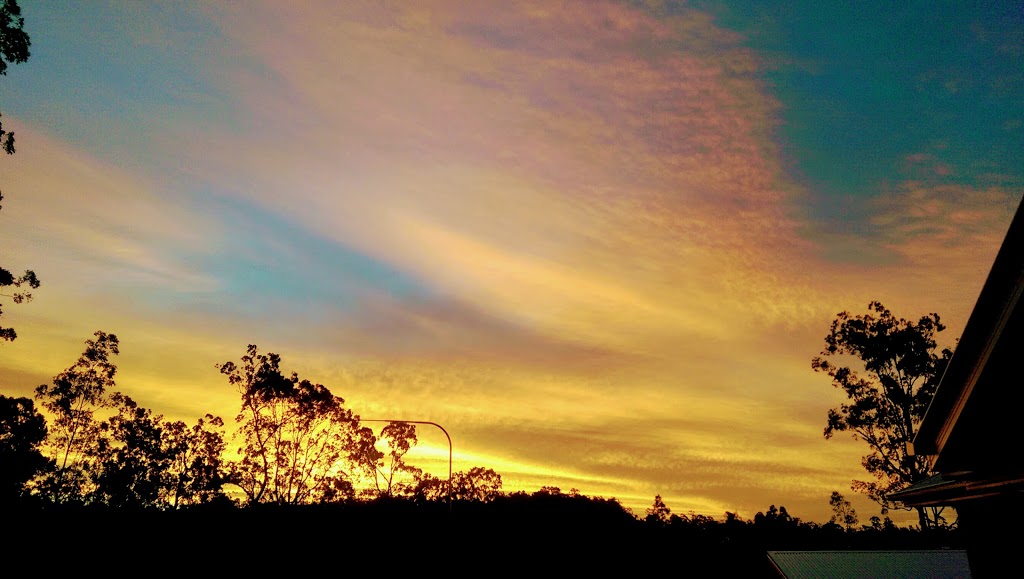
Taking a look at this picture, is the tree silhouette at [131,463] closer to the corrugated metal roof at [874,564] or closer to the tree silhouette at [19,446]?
the tree silhouette at [19,446]

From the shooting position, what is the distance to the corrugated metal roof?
20453 millimetres

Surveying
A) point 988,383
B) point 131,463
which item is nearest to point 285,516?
point 131,463

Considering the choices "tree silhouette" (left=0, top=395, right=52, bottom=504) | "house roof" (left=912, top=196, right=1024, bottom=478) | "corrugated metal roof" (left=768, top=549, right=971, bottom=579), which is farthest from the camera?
"tree silhouette" (left=0, top=395, right=52, bottom=504)

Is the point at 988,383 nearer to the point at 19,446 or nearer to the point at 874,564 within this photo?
the point at 874,564

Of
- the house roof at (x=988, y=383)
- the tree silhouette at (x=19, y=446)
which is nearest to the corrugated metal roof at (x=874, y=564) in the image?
the house roof at (x=988, y=383)

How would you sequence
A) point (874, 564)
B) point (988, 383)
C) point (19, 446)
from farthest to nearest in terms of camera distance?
point (19, 446), point (874, 564), point (988, 383)

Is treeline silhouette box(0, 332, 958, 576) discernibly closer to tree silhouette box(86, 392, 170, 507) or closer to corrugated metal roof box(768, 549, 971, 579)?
tree silhouette box(86, 392, 170, 507)

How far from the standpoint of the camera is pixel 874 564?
22.8 metres

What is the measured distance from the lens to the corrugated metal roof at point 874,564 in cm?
2045

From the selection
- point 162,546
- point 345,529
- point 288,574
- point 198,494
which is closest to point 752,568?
point 345,529

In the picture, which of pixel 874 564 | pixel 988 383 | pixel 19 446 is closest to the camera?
pixel 988 383

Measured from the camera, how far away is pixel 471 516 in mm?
73125

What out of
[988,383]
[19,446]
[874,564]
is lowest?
[874,564]

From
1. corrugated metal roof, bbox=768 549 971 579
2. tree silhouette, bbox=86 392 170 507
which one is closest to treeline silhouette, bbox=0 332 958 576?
tree silhouette, bbox=86 392 170 507
